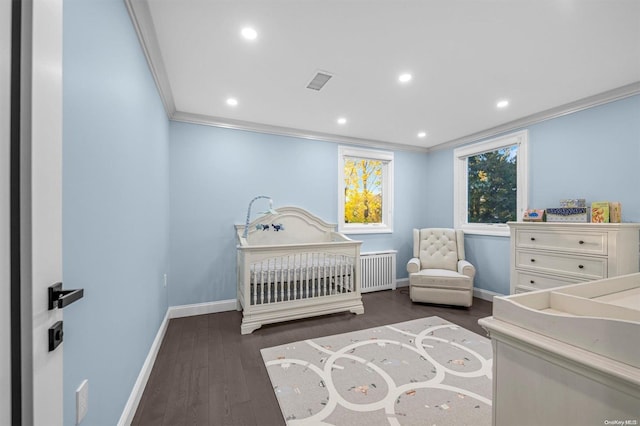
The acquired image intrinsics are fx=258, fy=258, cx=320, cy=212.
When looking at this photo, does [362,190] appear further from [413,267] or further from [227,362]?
[227,362]

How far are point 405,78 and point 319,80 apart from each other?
770 millimetres

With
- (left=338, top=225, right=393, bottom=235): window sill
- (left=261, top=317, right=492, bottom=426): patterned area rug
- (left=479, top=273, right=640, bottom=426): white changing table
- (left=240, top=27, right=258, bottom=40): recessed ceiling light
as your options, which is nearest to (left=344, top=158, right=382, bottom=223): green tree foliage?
(left=338, top=225, right=393, bottom=235): window sill

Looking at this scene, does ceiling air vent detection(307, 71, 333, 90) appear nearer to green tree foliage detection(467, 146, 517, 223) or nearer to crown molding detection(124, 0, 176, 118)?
crown molding detection(124, 0, 176, 118)

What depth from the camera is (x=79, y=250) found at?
3.12 feet

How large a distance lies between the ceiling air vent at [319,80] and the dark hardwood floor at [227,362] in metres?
2.42

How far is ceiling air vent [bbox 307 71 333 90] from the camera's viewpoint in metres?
2.25

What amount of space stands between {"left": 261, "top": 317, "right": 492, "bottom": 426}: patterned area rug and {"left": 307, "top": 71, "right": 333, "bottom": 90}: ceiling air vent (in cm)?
241

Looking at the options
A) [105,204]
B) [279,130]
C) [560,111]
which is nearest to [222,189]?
[279,130]

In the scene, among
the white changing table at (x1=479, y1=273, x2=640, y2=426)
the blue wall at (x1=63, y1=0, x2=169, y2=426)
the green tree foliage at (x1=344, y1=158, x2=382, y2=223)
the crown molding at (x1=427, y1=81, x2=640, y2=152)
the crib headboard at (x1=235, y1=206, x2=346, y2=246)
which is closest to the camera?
the white changing table at (x1=479, y1=273, x2=640, y2=426)

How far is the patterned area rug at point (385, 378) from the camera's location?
60.3 inches

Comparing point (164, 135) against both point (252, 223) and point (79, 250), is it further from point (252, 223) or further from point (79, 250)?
point (79, 250)

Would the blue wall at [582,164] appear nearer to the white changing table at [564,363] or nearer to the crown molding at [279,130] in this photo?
the crown molding at [279,130]

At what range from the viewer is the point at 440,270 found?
11.7ft

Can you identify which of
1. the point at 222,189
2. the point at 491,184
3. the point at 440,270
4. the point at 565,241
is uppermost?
the point at 491,184
